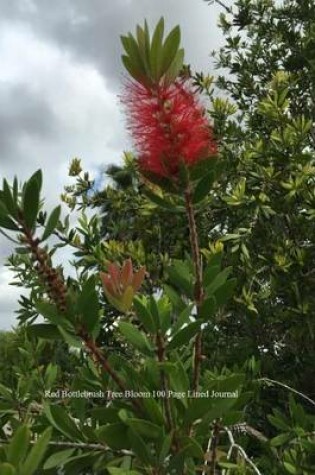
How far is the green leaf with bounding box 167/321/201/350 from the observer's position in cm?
149

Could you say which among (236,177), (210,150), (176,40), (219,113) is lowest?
(210,150)

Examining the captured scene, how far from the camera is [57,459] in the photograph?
1.59 metres

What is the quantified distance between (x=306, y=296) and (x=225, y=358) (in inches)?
30.3

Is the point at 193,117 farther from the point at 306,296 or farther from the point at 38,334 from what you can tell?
the point at 306,296

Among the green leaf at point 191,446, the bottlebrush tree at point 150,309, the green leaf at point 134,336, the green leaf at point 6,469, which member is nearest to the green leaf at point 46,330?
the bottlebrush tree at point 150,309

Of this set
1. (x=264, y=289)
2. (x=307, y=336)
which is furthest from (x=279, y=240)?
(x=307, y=336)

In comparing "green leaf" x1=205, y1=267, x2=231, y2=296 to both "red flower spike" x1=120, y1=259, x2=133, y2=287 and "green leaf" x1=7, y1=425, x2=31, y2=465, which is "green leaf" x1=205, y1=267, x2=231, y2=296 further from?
"green leaf" x1=7, y1=425, x2=31, y2=465

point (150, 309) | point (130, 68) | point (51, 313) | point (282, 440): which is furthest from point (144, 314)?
point (282, 440)

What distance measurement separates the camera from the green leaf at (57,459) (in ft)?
5.20

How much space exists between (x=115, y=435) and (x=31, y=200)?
632 millimetres

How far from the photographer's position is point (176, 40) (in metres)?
1.51

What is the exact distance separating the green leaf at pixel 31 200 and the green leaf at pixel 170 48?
44 cm

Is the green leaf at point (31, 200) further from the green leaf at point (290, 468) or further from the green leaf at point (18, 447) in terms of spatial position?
the green leaf at point (290, 468)

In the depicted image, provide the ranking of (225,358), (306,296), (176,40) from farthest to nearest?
(225,358) < (306,296) < (176,40)
